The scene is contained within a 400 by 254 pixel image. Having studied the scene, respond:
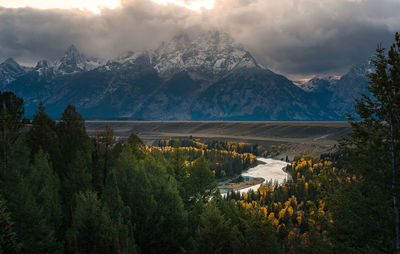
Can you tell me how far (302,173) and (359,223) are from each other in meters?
112

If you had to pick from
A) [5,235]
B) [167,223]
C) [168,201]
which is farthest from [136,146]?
[5,235]

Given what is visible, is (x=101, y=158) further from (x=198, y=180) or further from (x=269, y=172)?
(x=269, y=172)

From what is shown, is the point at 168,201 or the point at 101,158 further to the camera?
the point at 101,158

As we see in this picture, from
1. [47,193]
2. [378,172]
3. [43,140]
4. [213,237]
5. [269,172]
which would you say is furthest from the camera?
[269,172]

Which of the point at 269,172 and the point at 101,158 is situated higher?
the point at 101,158

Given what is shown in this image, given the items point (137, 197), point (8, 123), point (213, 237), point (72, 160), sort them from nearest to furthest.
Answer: point (213, 237) → point (137, 197) → point (72, 160) → point (8, 123)

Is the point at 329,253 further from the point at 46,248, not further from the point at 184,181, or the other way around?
the point at 184,181

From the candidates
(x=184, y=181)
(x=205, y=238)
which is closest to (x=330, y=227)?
(x=205, y=238)

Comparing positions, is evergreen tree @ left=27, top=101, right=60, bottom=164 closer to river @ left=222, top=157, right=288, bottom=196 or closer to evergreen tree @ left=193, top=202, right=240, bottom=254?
evergreen tree @ left=193, top=202, right=240, bottom=254

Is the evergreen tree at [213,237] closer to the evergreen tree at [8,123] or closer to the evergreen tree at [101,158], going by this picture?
the evergreen tree at [101,158]

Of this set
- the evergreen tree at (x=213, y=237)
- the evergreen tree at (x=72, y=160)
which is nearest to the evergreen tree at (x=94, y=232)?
the evergreen tree at (x=213, y=237)

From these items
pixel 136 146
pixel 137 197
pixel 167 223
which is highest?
pixel 136 146

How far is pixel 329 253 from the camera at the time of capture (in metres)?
18.3

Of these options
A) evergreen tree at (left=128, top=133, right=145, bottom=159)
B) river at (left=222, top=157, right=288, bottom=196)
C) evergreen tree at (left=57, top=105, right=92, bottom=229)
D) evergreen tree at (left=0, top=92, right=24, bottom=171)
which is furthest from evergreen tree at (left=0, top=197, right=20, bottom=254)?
river at (left=222, top=157, right=288, bottom=196)
